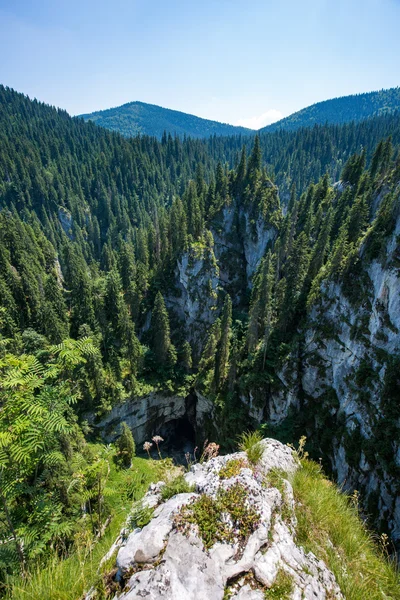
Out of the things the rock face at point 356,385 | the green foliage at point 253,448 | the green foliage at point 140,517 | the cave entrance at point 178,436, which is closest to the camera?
the green foliage at point 140,517

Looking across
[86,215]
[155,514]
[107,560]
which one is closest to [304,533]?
[155,514]

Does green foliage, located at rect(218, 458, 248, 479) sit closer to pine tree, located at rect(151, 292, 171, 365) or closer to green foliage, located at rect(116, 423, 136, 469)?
green foliage, located at rect(116, 423, 136, 469)

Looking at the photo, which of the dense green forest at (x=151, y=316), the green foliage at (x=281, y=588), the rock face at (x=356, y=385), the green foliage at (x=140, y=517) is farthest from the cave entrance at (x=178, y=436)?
the green foliage at (x=281, y=588)

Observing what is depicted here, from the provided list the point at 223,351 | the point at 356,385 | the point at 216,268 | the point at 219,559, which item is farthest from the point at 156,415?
the point at 219,559

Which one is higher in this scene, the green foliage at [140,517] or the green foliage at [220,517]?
the green foliage at [220,517]

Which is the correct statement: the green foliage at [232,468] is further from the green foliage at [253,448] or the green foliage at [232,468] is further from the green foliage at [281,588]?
the green foliage at [281,588]

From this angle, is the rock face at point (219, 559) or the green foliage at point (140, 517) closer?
the rock face at point (219, 559)
